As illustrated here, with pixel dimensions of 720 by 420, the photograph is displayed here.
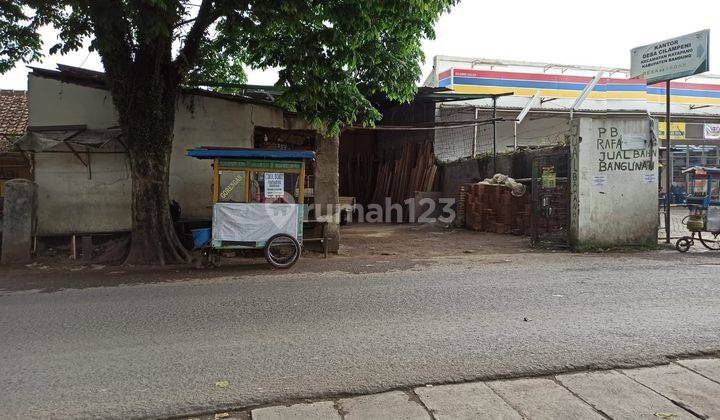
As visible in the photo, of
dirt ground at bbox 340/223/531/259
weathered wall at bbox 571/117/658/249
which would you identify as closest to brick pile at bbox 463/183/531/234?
dirt ground at bbox 340/223/531/259

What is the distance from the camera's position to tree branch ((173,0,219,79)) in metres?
9.38

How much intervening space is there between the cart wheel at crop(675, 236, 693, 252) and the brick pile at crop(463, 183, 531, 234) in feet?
13.9

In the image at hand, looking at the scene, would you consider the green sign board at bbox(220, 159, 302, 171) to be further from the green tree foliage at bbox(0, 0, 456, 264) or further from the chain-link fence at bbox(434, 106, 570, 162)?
the chain-link fence at bbox(434, 106, 570, 162)

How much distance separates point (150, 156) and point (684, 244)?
11.5 meters

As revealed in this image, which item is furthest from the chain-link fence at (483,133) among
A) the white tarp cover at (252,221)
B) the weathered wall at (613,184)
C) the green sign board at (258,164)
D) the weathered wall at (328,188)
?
the white tarp cover at (252,221)

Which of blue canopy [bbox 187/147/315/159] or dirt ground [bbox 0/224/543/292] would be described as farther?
blue canopy [bbox 187/147/315/159]

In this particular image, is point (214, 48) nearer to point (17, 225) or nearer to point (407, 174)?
point (17, 225)

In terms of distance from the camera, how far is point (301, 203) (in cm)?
966

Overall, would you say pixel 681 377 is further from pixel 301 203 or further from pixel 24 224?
pixel 24 224

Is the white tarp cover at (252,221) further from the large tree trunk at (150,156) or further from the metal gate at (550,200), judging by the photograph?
the metal gate at (550,200)

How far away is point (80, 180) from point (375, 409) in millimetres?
10792

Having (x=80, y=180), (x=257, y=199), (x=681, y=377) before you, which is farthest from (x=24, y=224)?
(x=681, y=377)

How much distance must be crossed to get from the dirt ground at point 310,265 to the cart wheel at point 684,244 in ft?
10.2

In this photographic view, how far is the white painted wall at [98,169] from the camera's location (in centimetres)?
1159
